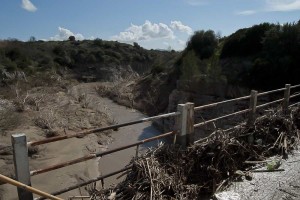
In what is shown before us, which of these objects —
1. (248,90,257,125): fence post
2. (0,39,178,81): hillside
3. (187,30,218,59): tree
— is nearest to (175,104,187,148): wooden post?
(248,90,257,125): fence post

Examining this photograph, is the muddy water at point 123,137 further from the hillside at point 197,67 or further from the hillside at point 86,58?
the hillside at point 86,58

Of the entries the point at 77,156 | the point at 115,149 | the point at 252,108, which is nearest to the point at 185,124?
the point at 115,149

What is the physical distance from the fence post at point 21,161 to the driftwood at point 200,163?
92 centimetres

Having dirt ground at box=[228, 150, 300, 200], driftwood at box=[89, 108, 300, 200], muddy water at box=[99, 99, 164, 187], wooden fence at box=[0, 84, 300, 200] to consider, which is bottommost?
muddy water at box=[99, 99, 164, 187]

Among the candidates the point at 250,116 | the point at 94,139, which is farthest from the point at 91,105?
the point at 250,116

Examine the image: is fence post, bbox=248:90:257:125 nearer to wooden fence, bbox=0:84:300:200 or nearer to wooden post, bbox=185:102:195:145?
wooden fence, bbox=0:84:300:200

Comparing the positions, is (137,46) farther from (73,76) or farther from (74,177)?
(74,177)

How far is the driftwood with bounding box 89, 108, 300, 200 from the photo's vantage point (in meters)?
4.09

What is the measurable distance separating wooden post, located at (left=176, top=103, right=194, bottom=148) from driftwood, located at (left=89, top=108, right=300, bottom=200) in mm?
154

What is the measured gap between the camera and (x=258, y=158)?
554 centimetres

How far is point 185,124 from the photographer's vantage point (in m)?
4.89

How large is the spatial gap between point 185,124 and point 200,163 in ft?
2.04

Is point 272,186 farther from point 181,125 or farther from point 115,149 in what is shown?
point 115,149

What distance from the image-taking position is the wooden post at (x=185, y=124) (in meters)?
4.85
